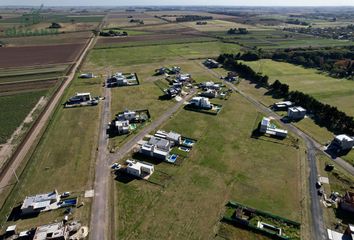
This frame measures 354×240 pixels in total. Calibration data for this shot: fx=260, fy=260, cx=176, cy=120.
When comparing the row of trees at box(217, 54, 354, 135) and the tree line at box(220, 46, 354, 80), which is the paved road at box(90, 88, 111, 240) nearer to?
the row of trees at box(217, 54, 354, 135)

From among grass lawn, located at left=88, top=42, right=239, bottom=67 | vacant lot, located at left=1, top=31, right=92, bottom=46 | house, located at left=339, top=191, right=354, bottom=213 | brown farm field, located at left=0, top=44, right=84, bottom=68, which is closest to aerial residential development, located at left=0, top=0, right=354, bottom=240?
house, located at left=339, top=191, right=354, bottom=213

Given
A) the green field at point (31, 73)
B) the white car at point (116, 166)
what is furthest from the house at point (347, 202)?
the green field at point (31, 73)

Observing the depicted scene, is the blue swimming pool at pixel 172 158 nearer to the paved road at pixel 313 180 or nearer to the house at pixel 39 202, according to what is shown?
the house at pixel 39 202

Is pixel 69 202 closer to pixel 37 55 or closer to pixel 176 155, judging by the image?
pixel 176 155

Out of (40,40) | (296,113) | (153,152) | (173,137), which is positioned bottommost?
(40,40)

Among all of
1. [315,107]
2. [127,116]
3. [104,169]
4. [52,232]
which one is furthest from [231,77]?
[52,232]
